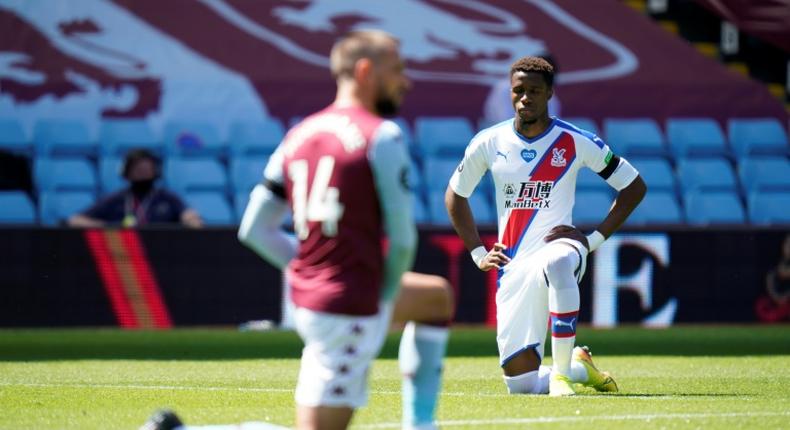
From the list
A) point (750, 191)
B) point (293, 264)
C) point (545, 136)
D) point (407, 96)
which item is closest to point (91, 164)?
point (407, 96)

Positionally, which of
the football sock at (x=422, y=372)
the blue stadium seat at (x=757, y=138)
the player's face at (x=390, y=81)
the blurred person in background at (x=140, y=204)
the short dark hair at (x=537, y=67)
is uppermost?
the player's face at (x=390, y=81)

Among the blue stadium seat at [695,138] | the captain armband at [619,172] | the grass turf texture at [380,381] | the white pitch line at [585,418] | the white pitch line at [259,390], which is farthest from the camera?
the blue stadium seat at [695,138]

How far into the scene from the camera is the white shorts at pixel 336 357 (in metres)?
5.48

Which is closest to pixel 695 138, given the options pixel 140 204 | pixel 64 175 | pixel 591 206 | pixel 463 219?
pixel 591 206

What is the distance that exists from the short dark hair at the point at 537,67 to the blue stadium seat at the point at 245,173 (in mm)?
8775

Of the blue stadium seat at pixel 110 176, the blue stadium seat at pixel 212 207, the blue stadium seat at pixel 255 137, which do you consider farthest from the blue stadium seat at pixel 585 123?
the blue stadium seat at pixel 110 176

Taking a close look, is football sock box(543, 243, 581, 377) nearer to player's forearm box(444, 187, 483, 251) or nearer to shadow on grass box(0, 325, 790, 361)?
player's forearm box(444, 187, 483, 251)

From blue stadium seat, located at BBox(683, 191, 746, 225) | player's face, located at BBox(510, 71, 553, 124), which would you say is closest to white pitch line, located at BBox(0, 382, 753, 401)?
player's face, located at BBox(510, 71, 553, 124)

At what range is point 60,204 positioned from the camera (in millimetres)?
17219

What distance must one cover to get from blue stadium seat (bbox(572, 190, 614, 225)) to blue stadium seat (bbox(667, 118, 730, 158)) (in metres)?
1.82

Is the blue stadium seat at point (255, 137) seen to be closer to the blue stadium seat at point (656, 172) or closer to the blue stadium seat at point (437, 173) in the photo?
the blue stadium seat at point (437, 173)

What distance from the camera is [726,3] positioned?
804 inches

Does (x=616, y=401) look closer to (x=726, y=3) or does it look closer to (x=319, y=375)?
(x=319, y=375)

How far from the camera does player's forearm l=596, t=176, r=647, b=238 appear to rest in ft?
31.0
